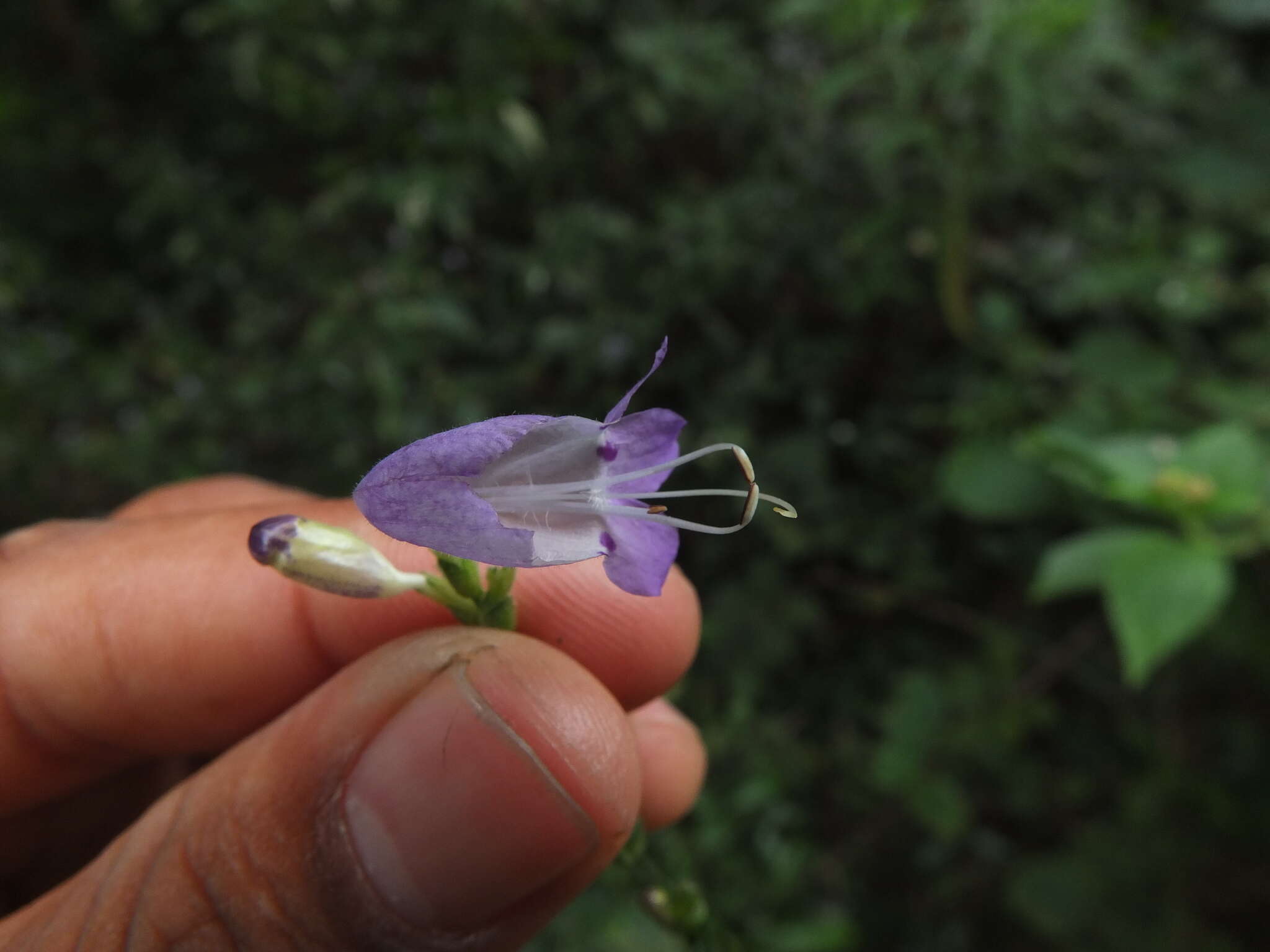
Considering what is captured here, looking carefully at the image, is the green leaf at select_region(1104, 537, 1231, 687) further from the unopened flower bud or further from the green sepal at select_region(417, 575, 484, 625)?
the unopened flower bud

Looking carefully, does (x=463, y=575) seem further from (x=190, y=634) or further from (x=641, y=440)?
(x=190, y=634)

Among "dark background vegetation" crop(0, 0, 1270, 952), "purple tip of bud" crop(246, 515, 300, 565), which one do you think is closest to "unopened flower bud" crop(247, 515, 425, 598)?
"purple tip of bud" crop(246, 515, 300, 565)

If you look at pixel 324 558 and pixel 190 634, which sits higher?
pixel 324 558

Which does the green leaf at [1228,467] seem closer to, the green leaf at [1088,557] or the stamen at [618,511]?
the green leaf at [1088,557]

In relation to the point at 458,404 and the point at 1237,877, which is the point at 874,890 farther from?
the point at 458,404

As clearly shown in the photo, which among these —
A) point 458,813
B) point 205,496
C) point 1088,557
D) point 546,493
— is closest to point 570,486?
point 546,493

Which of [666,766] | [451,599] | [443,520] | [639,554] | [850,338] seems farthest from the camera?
[850,338]

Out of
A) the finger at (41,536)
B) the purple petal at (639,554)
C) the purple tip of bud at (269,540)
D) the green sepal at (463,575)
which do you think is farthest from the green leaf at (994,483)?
the finger at (41,536)
